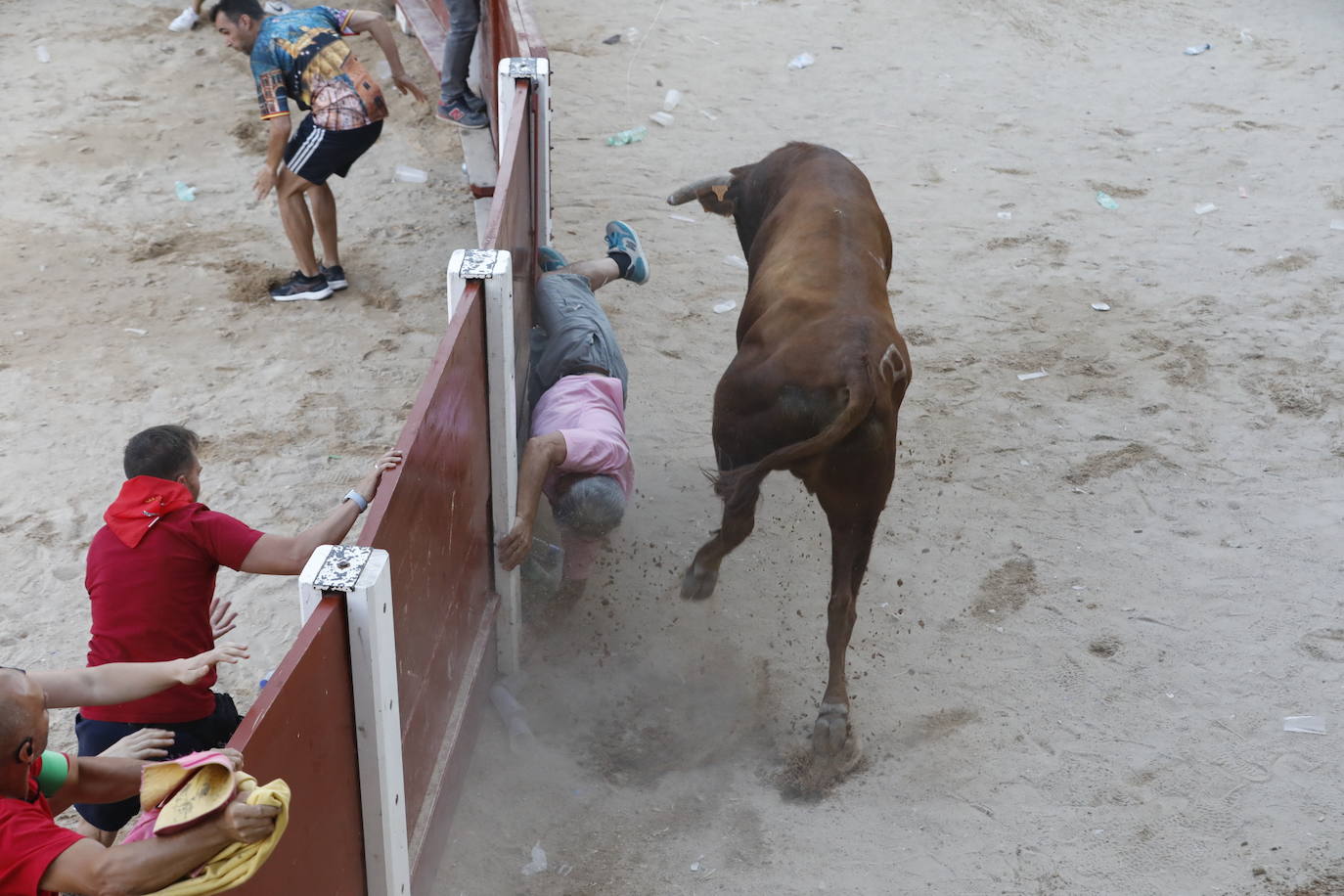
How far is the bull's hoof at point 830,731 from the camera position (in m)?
3.59

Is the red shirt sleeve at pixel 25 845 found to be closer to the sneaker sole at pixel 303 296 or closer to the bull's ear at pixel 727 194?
the bull's ear at pixel 727 194

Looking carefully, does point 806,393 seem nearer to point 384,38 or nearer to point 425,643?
point 425,643

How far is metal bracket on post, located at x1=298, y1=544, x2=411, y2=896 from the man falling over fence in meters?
1.13

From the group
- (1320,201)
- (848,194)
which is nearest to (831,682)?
(848,194)

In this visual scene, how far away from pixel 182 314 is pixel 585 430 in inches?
115

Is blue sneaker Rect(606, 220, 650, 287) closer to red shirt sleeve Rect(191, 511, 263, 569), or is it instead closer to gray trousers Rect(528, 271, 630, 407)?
gray trousers Rect(528, 271, 630, 407)

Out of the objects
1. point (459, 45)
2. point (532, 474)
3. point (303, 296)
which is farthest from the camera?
point (459, 45)

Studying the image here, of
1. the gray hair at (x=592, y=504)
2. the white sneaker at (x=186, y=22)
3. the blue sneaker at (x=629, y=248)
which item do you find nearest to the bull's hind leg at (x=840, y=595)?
the gray hair at (x=592, y=504)

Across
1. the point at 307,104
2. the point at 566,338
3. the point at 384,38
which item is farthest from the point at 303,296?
the point at 566,338

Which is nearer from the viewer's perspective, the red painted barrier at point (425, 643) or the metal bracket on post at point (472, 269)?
the red painted barrier at point (425, 643)

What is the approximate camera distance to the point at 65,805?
7.43 ft

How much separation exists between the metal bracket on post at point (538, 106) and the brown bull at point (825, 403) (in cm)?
104

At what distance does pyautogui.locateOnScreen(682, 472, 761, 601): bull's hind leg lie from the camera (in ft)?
12.3

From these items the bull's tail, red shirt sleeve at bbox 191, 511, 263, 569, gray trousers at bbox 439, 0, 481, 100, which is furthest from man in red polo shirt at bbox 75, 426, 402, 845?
gray trousers at bbox 439, 0, 481, 100
